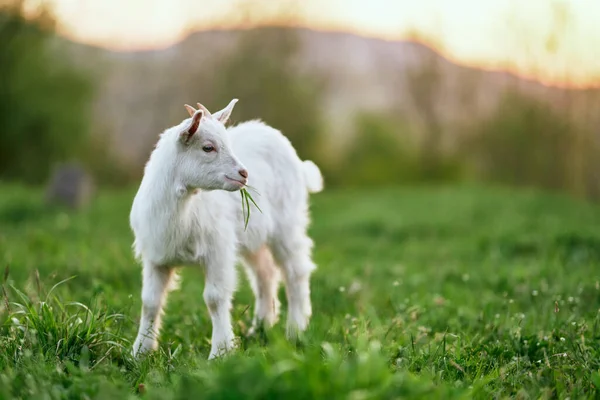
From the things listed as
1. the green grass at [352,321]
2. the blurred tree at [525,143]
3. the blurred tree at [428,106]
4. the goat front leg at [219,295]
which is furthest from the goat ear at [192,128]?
the blurred tree at [428,106]

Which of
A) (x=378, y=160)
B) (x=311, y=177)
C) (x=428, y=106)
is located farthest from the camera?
(x=378, y=160)

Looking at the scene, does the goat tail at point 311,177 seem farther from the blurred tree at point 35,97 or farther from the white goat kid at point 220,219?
the blurred tree at point 35,97

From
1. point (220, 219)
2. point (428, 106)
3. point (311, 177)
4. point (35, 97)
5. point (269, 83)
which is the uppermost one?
point (269, 83)

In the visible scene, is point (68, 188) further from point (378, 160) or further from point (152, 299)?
point (378, 160)

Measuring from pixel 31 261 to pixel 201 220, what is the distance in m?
3.24

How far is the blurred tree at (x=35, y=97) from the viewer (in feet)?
57.1

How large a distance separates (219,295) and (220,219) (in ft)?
1.70

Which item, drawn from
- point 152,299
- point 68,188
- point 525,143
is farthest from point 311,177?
point 525,143

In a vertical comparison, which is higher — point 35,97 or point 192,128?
point 192,128

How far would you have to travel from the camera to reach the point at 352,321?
4.33 meters

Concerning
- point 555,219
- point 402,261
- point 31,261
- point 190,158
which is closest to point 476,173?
point 555,219

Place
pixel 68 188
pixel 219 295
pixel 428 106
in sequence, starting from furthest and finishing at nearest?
pixel 428 106 < pixel 68 188 < pixel 219 295

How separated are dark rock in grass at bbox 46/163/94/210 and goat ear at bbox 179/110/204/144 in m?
9.40

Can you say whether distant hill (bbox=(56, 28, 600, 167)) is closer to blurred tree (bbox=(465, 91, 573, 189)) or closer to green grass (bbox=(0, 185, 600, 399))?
blurred tree (bbox=(465, 91, 573, 189))
